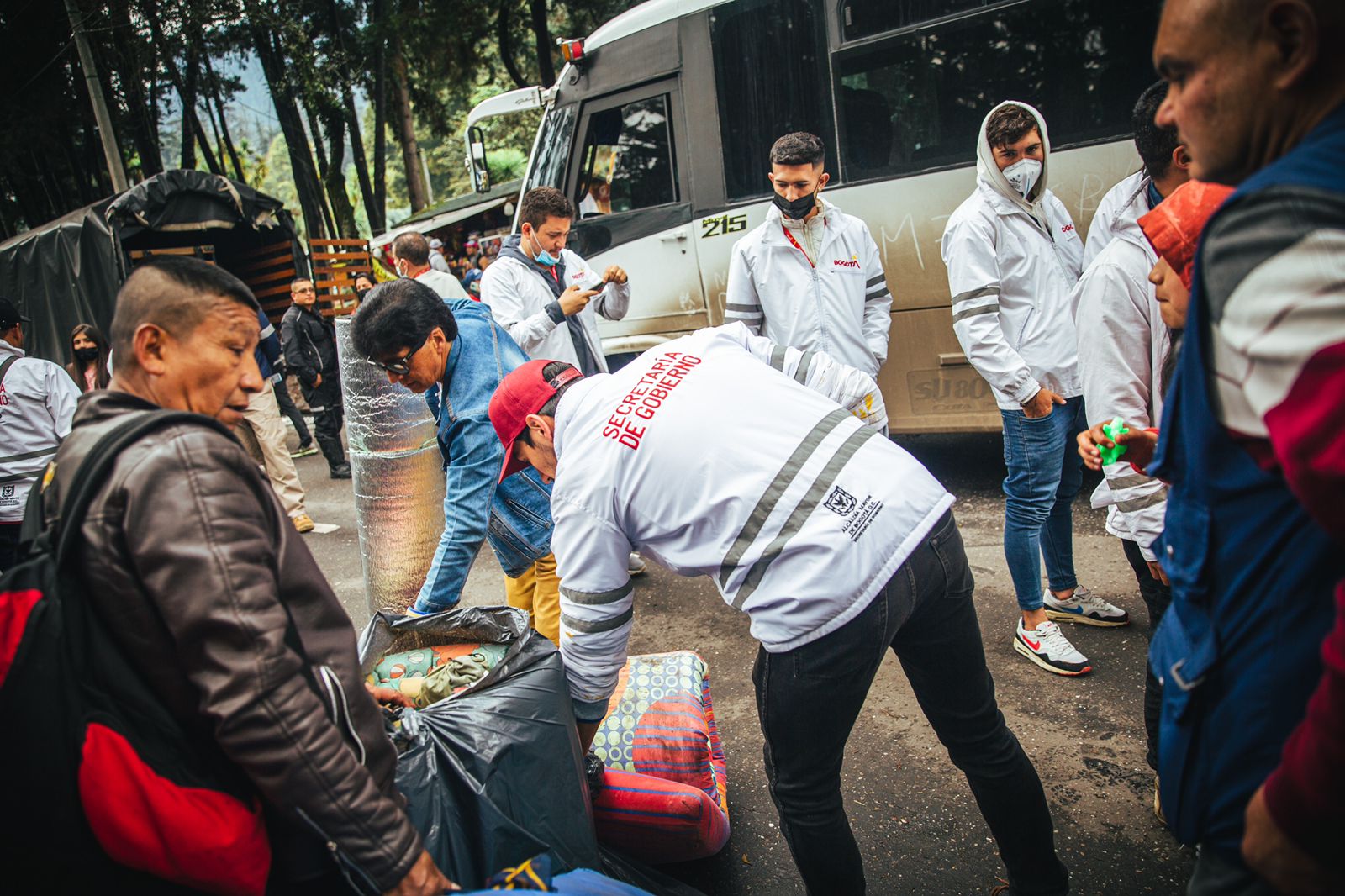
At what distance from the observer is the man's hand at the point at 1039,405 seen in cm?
300

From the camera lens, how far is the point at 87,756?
1170mm

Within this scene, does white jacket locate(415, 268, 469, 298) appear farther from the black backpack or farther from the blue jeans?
the black backpack

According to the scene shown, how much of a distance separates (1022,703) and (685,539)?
1.89m

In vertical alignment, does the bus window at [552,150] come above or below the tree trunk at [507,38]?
below

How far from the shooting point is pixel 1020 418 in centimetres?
312

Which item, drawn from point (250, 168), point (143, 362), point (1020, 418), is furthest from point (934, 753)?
point (250, 168)

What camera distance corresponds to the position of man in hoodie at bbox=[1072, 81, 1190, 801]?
2.24m

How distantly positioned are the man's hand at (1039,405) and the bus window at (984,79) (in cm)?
215

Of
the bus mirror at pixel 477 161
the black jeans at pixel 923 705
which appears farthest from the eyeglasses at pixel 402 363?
the bus mirror at pixel 477 161

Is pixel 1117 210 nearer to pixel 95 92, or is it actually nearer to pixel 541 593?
pixel 541 593

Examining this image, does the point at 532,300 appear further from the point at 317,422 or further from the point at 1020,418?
the point at 317,422

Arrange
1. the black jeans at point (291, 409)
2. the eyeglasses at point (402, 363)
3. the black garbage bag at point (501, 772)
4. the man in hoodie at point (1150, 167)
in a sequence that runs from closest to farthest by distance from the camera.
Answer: the black garbage bag at point (501, 772) → the man in hoodie at point (1150, 167) → the eyeglasses at point (402, 363) → the black jeans at point (291, 409)

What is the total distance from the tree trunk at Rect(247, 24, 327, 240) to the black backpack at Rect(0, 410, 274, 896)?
740 inches

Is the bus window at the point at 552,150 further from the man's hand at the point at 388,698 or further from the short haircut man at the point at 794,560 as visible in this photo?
the man's hand at the point at 388,698
